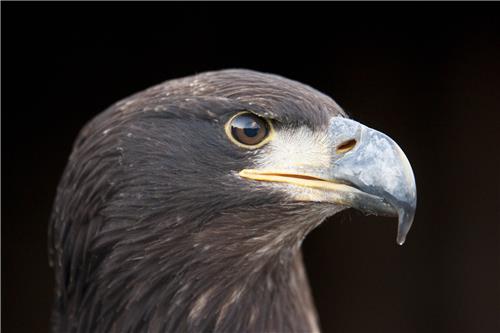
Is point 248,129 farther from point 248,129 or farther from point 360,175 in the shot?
point 360,175

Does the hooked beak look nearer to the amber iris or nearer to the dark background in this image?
the amber iris

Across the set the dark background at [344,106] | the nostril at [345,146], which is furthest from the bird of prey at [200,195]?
the dark background at [344,106]

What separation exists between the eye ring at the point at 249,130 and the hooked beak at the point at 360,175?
0.10 metres

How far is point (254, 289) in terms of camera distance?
3.10 m

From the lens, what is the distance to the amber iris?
2.87 metres

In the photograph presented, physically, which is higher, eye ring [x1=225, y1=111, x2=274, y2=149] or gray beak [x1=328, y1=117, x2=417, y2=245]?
eye ring [x1=225, y1=111, x2=274, y2=149]

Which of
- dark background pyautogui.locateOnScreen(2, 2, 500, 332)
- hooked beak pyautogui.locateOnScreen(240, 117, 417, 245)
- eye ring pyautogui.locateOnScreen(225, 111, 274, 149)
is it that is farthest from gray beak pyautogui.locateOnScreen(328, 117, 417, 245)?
dark background pyautogui.locateOnScreen(2, 2, 500, 332)

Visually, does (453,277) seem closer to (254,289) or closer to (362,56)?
(362,56)

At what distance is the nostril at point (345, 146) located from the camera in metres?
2.83

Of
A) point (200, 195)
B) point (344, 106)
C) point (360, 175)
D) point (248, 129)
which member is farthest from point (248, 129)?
point (344, 106)

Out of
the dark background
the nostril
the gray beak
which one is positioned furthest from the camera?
the dark background

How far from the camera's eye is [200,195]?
291cm

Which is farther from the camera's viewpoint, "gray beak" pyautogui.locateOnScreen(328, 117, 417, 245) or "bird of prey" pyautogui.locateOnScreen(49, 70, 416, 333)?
"bird of prey" pyautogui.locateOnScreen(49, 70, 416, 333)

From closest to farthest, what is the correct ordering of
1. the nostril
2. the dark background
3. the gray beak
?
the gray beak < the nostril < the dark background
